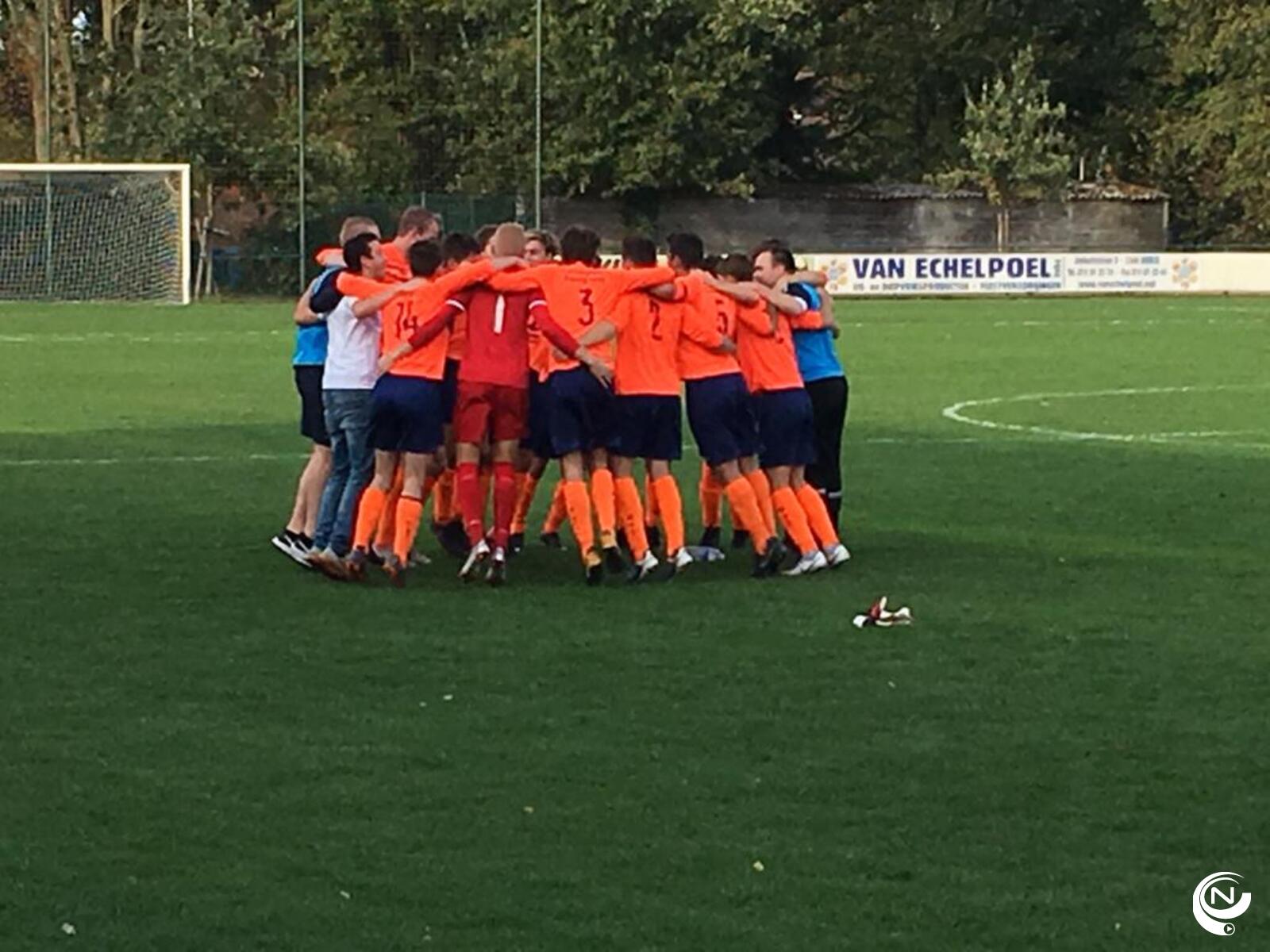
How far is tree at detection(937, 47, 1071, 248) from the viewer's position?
191 ft

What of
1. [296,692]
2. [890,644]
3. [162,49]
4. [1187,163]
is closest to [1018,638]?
[890,644]

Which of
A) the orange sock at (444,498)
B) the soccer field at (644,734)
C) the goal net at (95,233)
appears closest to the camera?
the soccer field at (644,734)

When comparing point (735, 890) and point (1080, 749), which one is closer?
point (735, 890)

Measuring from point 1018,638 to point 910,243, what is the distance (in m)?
48.0

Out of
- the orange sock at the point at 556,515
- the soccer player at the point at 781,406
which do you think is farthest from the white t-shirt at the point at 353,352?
the soccer player at the point at 781,406

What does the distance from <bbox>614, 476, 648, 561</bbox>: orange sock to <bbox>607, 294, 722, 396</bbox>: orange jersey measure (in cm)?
47

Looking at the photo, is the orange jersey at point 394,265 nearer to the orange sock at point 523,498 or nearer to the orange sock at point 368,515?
the orange sock at point 368,515

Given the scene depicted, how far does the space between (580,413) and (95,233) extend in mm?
34724

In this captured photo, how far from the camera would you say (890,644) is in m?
10.9

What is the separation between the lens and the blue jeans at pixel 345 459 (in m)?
12.9

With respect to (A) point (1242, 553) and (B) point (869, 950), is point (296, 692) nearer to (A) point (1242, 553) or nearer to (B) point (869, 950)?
(B) point (869, 950)

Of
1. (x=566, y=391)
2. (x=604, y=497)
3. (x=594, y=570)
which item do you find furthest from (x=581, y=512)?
(x=566, y=391)

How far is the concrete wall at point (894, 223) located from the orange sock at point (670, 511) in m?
44.6

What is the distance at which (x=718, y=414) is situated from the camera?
13.0 metres
